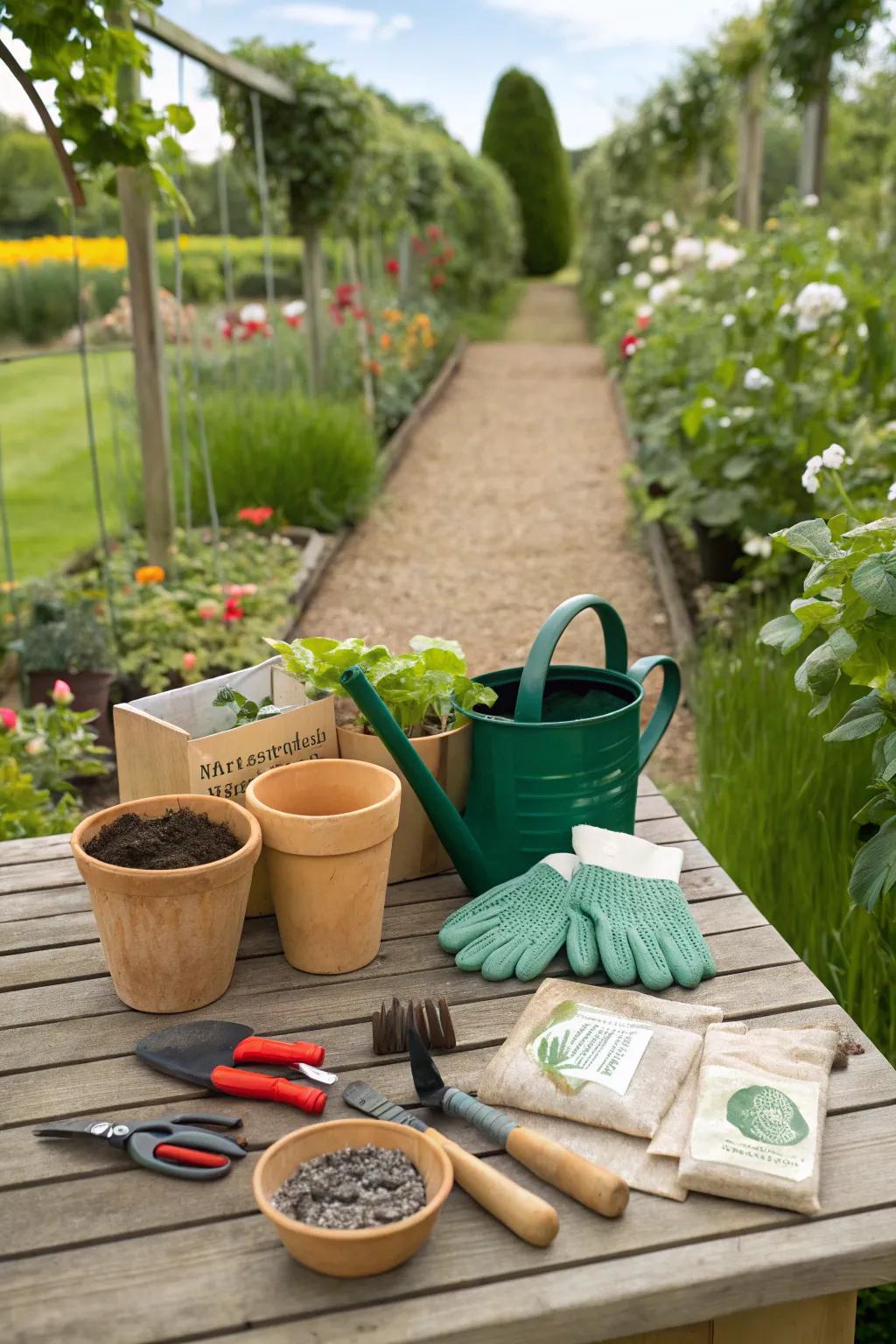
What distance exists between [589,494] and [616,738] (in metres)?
5.38

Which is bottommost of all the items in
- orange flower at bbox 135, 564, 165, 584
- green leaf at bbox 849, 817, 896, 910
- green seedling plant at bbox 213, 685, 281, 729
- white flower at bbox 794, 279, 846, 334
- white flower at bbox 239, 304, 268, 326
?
orange flower at bbox 135, 564, 165, 584

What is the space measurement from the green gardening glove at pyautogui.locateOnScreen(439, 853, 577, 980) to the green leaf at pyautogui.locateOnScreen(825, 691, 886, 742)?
0.35m

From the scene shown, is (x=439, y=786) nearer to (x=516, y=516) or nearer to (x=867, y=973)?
(x=867, y=973)

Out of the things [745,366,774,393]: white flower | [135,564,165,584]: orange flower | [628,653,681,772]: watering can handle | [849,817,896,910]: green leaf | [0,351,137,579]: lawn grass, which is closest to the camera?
[849,817,896,910]: green leaf

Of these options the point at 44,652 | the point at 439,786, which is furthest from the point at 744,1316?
the point at 44,652

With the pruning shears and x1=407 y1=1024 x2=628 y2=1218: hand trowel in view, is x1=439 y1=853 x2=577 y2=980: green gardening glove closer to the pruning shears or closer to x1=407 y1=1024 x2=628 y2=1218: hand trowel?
x1=407 y1=1024 x2=628 y2=1218: hand trowel

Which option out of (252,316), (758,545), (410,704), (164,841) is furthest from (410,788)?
(252,316)

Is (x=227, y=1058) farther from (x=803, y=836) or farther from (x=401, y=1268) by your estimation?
(x=803, y=836)

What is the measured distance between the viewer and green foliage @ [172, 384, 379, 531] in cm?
525

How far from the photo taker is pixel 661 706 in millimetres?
1639

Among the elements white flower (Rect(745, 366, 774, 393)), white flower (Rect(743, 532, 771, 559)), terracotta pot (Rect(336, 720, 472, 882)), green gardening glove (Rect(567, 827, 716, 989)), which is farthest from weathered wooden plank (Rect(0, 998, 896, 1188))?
white flower (Rect(745, 366, 774, 393))

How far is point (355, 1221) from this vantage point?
89 centimetres

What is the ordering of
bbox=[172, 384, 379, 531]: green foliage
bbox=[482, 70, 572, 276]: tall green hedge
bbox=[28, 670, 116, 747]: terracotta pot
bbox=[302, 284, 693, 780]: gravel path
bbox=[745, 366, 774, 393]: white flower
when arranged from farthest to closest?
bbox=[482, 70, 572, 276]: tall green hedge
bbox=[172, 384, 379, 531]: green foliage
bbox=[302, 284, 693, 780]: gravel path
bbox=[745, 366, 774, 393]: white flower
bbox=[28, 670, 116, 747]: terracotta pot

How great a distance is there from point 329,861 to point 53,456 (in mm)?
7474
